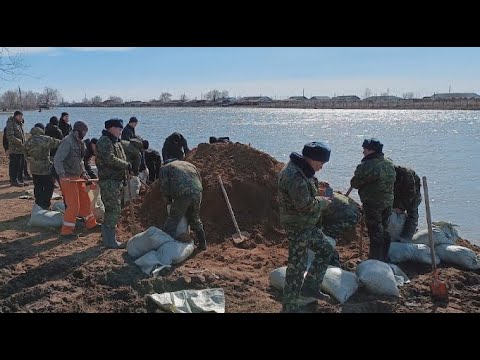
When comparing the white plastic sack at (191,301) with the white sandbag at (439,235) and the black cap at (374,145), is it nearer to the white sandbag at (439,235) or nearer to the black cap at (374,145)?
the black cap at (374,145)

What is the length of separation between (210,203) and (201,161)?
1.32m

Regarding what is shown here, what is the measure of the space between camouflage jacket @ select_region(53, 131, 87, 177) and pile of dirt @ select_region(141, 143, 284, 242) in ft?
4.69

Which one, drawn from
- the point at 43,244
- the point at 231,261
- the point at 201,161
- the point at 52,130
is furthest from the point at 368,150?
the point at 52,130

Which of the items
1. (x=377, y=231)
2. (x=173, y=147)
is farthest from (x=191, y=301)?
(x=173, y=147)

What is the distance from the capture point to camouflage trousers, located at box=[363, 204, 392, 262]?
6.01m

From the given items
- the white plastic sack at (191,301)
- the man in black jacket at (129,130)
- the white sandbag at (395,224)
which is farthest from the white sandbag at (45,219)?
the white sandbag at (395,224)

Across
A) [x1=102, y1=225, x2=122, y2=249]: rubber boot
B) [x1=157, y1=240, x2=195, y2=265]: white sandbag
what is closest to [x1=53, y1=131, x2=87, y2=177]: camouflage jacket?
[x1=102, y1=225, x2=122, y2=249]: rubber boot

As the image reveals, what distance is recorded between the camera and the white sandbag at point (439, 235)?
6.40m

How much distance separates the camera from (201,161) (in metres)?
8.84

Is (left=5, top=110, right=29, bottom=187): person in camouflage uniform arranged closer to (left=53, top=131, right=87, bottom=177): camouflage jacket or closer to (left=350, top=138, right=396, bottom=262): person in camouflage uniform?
(left=53, top=131, right=87, bottom=177): camouflage jacket

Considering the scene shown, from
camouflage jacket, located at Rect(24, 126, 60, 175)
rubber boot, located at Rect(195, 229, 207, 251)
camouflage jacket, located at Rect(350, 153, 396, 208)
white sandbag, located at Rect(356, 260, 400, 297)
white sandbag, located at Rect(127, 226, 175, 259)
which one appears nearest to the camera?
white sandbag, located at Rect(356, 260, 400, 297)

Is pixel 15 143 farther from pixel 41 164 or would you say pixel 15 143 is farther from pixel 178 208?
pixel 178 208
